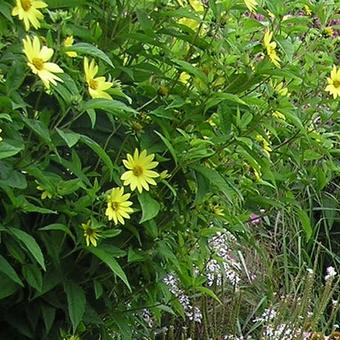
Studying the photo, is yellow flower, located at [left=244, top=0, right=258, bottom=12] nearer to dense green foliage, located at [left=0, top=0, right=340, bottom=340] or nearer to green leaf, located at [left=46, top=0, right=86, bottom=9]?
dense green foliage, located at [left=0, top=0, right=340, bottom=340]

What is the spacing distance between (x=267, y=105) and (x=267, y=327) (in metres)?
0.94

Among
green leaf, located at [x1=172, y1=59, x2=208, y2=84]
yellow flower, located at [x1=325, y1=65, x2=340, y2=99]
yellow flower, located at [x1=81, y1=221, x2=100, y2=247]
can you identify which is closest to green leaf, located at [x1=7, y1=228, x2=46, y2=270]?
yellow flower, located at [x1=81, y1=221, x2=100, y2=247]

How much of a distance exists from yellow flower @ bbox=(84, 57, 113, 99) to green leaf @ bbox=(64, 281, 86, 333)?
1.49 ft

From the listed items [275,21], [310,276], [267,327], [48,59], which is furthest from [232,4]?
[267,327]

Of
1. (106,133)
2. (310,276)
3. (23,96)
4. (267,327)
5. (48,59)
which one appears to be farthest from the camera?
(267,327)

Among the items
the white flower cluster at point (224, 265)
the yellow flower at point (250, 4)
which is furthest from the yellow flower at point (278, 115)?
the white flower cluster at point (224, 265)

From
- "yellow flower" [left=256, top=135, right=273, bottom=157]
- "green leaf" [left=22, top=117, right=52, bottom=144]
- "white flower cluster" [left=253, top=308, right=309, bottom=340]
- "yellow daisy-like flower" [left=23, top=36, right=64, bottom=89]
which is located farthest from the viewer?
"white flower cluster" [left=253, top=308, right=309, bottom=340]

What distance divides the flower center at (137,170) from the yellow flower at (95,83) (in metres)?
0.20

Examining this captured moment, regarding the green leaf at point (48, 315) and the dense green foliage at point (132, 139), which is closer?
the dense green foliage at point (132, 139)

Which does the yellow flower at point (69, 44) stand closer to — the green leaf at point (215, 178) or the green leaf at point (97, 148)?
the green leaf at point (97, 148)

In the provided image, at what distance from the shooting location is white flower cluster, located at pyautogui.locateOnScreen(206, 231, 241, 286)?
2896 mm

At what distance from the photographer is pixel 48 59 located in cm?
137

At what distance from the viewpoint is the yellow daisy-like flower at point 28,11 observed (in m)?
1.38

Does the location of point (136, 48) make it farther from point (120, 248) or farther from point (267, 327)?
point (267, 327)
